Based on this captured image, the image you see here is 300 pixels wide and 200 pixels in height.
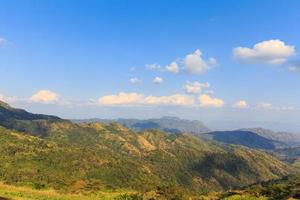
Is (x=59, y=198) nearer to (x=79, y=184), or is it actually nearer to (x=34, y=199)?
(x=34, y=199)

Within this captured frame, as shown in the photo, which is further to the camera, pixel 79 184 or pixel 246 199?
pixel 79 184

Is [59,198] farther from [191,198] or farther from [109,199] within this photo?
[191,198]

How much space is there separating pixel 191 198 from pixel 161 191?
4.71 meters

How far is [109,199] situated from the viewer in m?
59.5

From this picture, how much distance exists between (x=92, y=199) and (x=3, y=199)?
20266mm

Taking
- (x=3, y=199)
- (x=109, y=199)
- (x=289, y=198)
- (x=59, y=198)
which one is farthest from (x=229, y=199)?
(x=3, y=199)

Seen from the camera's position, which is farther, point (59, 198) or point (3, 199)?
point (59, 198)

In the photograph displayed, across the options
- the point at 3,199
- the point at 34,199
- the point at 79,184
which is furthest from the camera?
the point at 79,184

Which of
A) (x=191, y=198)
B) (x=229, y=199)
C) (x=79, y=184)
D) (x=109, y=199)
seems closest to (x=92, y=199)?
(x=109, y=199)

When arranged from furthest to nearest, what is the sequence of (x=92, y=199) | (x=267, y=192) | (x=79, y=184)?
(x=79, y=184)
(x=267, y=192)
(x=92, y=199)

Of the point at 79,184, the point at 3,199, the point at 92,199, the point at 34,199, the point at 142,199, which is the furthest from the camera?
the point at 79,184

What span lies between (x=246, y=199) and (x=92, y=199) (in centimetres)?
2206

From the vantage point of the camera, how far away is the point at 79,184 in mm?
84375

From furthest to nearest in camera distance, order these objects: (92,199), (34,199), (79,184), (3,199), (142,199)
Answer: (79,184)
(92,199)
(142,199)
(34,199)
(3,199)
